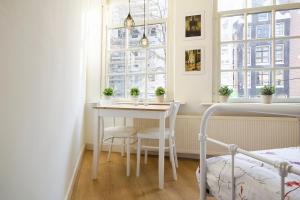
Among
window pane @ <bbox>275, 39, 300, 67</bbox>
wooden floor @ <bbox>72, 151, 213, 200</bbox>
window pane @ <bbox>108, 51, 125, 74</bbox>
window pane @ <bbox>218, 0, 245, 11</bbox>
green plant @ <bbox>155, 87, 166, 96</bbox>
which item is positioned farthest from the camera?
window pane @ <bbox>108, 51, 125, 74</bbox>

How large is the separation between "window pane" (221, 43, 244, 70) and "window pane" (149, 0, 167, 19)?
107 centimetres

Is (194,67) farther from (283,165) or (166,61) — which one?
(283,165)

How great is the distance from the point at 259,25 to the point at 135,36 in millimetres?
1858

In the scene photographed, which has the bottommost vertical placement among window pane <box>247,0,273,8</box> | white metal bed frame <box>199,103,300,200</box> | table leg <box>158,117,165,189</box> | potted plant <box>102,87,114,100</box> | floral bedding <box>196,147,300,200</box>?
table leg <box>158,117,165,189</box>

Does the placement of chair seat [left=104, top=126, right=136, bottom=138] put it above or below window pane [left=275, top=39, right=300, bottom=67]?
below

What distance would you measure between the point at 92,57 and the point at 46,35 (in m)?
2.52

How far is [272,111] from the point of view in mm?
810

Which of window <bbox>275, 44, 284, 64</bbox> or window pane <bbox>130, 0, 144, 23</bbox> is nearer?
window <bbox>275, 44, 284, 64</bbox>

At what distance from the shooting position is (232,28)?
10.7 ft

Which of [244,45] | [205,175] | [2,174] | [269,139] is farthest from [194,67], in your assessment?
[2,174]

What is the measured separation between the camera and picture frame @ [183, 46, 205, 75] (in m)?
3.23

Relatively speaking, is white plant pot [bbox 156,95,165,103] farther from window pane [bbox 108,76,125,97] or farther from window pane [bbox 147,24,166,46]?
window pane [bbox 147,24,166,46]

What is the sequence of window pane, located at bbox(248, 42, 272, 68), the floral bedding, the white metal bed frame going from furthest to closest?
1. window pane, located at bbox(248, 42, 272, 68)
2. the floral bedding
3. the white metal bed frame

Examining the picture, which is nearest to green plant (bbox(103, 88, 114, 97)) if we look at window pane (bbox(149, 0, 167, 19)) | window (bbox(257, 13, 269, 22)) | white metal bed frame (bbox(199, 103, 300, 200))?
window pane (bbox(149, 0, 167, 19))
